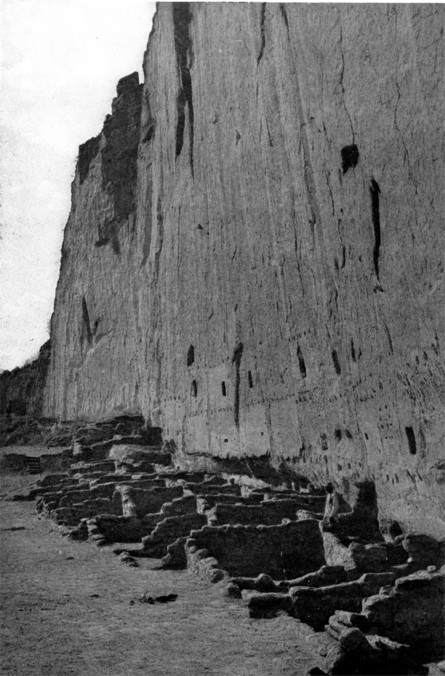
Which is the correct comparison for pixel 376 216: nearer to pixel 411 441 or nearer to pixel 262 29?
pixel 411 441

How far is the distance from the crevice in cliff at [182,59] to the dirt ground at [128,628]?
19.0 meters

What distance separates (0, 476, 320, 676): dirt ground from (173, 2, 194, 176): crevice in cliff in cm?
1898

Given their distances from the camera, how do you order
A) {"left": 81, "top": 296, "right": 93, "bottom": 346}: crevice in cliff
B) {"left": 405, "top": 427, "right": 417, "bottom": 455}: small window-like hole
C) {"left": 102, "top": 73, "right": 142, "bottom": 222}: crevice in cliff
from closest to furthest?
{"left": 405, "top": 427, "right": 417, "bottom": 455}: small window-like hole
{"left": 102, "top": 73, "right": 142, "bottom": 222}: crevice in cliff
{"left": 81, "top": 296, "right": 93, "bottom": 346}: crevice in cliff

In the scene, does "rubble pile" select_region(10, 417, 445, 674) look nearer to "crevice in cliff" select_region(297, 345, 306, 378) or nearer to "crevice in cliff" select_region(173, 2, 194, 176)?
"crevice in cliff" select_region(297, 345, 306, 378)

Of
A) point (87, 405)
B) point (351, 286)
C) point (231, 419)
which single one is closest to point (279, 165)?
point (351, 286)

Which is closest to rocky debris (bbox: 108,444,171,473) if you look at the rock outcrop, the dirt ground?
the dirt ground

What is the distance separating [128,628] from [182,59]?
24.8 m

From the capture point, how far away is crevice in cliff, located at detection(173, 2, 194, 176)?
27.4 metres

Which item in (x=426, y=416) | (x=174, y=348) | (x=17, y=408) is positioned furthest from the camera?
(x=17, y=408)

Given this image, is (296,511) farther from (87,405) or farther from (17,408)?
(17,408)

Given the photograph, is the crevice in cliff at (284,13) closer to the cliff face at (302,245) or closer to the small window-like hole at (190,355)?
the cliff face at (302,245)

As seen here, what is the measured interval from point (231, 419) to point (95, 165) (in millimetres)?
29811

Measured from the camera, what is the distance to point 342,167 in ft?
48.6

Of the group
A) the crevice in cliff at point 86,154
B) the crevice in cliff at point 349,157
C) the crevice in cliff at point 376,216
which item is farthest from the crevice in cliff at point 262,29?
the crevice in cliff at point 86,154
